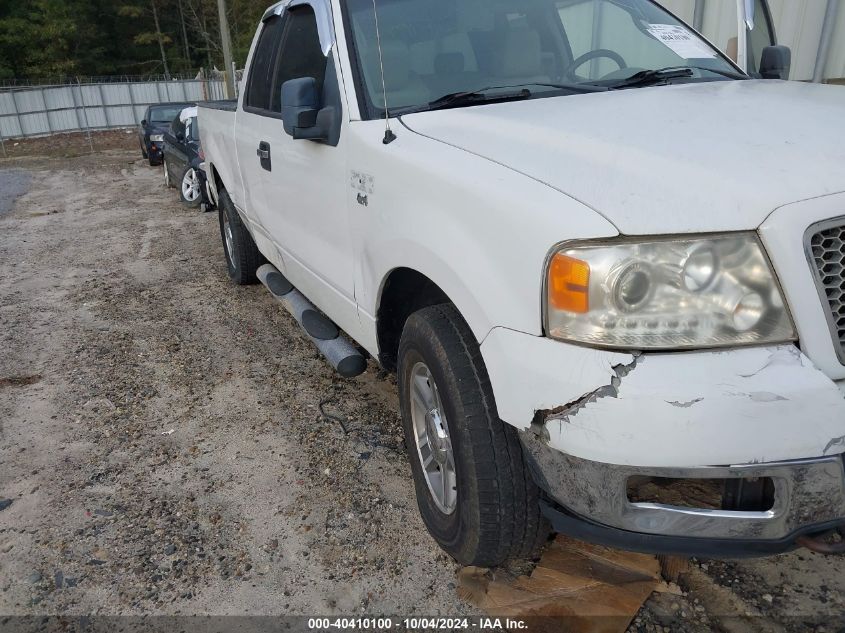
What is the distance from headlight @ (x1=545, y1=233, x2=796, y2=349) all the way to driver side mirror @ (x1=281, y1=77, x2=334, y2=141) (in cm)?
155

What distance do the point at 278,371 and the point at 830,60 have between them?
6.47 m

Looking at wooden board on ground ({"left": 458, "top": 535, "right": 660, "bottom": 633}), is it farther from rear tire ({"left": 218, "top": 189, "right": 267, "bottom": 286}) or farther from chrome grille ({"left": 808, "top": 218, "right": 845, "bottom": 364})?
rear tire ({"left": 218, "top": 189, "right": 267, "bottom": 286})

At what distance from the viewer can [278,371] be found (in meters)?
4.27

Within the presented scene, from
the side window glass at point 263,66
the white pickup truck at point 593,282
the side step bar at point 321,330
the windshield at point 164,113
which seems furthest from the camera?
the windshield at point 164,113

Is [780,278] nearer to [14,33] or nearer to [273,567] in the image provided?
[273,567]

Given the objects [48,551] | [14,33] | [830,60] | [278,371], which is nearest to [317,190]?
[278,371]

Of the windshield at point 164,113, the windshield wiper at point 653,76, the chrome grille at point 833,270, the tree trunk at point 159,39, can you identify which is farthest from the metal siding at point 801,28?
the tree trunk at point 159,39

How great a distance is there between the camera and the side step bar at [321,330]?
3266mm

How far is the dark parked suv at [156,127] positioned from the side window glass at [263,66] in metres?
13.3

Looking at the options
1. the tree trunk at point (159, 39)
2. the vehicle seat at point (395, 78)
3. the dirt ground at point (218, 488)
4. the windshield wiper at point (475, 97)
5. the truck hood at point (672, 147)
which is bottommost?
the dirt ground at point (218, 488)

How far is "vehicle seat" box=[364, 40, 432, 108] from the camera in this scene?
2750 mm

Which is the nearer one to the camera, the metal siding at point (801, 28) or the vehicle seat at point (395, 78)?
the vehicle seat at point (395, 78)

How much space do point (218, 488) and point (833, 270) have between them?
2.52 meters

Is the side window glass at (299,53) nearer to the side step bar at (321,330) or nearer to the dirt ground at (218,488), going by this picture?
the side step bar at (321,330)
